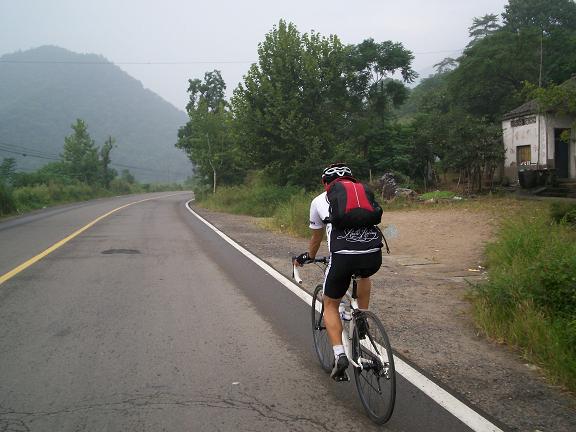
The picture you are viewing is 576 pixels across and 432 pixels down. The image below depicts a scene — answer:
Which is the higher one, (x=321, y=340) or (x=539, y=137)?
(x=539, y=137)

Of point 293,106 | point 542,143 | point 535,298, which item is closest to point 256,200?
point 293,106

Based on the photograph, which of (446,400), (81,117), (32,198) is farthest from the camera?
(81,117)

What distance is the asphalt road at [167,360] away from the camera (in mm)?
3426

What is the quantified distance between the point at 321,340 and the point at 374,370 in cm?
109

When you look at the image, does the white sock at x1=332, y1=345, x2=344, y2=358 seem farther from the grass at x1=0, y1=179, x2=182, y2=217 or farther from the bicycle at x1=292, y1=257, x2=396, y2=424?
the grass at x1=0, y1=179, x2=182, y2=217

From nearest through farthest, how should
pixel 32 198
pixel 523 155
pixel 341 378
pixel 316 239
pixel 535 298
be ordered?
pixel 341 378
pixel 316 239
pixel 535 298
pixel 523 155
pixel 32 198

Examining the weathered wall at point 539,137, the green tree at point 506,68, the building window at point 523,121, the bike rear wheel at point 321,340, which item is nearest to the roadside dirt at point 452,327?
the bike rear wheel at point 321,340

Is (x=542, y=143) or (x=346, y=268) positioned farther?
(x=542, y=143)

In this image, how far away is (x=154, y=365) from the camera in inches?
172

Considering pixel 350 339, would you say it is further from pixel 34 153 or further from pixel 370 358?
pixel 34 153

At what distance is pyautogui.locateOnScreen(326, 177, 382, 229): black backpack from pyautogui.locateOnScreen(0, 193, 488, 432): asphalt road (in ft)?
4.44

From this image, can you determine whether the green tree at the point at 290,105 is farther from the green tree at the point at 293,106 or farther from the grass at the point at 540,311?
the grass at the point at 540,311

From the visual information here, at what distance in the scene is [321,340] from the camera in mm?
4539

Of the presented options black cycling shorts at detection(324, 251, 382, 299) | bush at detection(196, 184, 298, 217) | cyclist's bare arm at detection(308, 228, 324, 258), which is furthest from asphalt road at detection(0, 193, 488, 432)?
bush at detection(196, 184, 298, 217)
